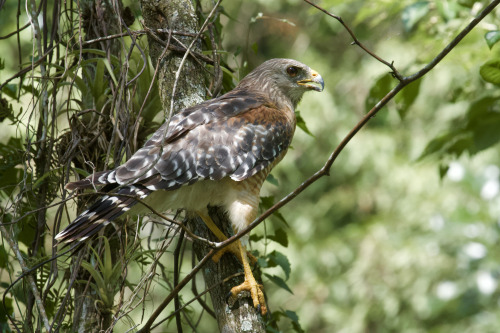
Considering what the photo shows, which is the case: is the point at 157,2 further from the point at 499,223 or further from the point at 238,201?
the point at 499,223

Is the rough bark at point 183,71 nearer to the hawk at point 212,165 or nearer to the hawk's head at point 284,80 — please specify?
the hawk at point 212,165

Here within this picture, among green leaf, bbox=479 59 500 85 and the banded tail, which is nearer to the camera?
the banded tail

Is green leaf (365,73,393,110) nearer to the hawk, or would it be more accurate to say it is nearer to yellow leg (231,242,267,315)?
the hawk

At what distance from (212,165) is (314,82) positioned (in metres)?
1.21

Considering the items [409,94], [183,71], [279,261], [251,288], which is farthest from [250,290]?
[409,94]

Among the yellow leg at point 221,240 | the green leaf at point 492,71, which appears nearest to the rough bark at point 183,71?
the yellow leg at point 221,240

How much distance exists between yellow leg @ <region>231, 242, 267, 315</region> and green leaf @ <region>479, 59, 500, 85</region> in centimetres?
161

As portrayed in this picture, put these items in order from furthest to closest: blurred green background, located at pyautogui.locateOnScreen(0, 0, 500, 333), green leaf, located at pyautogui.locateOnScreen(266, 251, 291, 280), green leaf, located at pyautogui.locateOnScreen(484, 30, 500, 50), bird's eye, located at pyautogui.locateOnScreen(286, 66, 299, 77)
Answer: blurred green background, located at pyautogui.locateOnScreen(0, 0, 500, 333)
bird's eye, located at pyautogui.locateOnScreen(286, 66, 299, 77)
green leaf, located at pyautogui.locateOnScreen(266, 251, 291, 280)
green leaf, located at pyautogui.locateOnScreen(484, 30, 500, 50)

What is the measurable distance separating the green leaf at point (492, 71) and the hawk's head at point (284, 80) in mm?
1075

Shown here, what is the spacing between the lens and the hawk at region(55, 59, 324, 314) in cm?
290

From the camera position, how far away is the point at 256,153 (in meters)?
3.41

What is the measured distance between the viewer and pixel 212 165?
10.6 feet

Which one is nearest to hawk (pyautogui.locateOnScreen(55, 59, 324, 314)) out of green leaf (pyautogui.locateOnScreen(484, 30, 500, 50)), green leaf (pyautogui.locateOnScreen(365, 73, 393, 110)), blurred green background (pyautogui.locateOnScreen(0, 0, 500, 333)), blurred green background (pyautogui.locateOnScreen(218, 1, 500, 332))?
green leaf (pyautogui.locateOnScreen(365, 73, 393, 110))

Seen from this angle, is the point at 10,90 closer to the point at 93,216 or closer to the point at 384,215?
the point at 93,216
